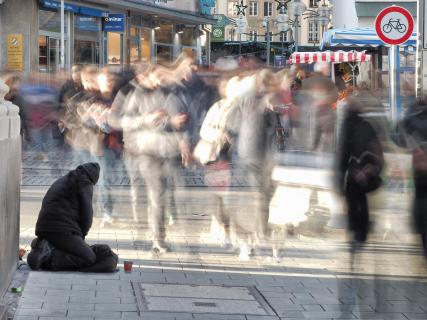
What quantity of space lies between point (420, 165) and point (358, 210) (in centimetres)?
59

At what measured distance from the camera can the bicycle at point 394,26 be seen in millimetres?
16422

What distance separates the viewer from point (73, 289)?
837 centimetres

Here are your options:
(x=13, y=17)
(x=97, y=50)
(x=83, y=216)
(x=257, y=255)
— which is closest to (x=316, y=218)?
(x=257, y=255)

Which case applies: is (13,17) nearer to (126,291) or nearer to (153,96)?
(153,96)

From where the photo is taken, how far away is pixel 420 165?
24.9 feet

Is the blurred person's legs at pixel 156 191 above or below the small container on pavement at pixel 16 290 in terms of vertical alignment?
above

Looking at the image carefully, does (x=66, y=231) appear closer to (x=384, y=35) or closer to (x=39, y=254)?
(x=39, y=254)

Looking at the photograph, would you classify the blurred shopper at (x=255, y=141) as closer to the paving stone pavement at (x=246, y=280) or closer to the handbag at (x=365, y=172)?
the paving stone pavement at (x=246, y=280)

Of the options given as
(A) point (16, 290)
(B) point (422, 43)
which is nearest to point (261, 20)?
(B) point (422, 43)

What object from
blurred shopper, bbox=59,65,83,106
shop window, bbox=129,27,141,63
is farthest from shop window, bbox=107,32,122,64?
blurred shopper, bbox=59,65,83,106

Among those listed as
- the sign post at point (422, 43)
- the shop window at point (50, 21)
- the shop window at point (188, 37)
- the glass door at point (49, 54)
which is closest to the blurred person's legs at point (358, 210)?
the sign post at point (422, 43)

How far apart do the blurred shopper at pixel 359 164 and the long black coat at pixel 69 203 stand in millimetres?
2569

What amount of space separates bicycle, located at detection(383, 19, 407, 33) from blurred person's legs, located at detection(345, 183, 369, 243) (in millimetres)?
9134

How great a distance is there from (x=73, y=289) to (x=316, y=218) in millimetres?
3815
